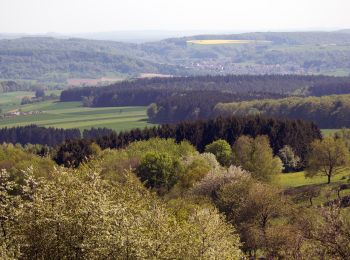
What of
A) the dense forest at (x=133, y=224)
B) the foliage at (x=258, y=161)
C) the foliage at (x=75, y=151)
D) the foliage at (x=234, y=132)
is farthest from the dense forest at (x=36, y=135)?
the dense forest at (x=133, y=224)

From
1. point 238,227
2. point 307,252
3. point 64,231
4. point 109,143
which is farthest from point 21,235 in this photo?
point 109,143

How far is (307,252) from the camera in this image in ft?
94.0

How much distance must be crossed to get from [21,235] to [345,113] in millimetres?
146255

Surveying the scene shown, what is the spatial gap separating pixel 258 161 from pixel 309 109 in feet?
301

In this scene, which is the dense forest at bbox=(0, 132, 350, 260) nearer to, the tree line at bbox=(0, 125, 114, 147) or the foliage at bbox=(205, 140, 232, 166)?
the foliage at bbox=(205, 140, 232, 166)

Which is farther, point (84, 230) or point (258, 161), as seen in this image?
point (258, 161)

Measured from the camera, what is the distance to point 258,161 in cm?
8412

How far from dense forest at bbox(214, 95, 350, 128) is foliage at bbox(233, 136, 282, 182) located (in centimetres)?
7017

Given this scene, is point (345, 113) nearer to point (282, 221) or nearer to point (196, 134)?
point (196, 134)

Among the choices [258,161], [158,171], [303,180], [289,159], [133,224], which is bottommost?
[289,159]

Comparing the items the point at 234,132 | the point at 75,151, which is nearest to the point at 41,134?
the point at 75,151

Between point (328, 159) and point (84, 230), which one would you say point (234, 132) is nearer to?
point (328, 159)

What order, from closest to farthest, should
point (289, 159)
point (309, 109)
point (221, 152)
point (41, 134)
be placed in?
point (221, 152) → point (289, 159) → point (309, 109) → point (41, 134)

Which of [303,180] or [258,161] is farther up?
[258,161]
